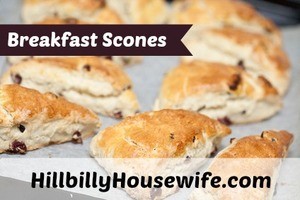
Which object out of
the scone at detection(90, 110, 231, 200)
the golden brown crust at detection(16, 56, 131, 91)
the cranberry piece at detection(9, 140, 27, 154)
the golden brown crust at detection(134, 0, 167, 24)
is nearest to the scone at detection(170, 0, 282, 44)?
the golden brown crust at detection(134, 0, 167, 24)

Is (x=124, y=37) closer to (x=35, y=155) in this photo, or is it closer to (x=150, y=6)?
(x=35, y=155)

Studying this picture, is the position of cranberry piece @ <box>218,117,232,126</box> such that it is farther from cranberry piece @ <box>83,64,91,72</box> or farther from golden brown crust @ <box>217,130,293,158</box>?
cranberry piece @ <box>83,64,91,72</box>

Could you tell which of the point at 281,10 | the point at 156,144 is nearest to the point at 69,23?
the point at 156,144

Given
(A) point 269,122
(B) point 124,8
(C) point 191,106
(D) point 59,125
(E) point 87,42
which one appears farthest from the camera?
(B) point 124,8

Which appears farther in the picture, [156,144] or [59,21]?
[59,21]

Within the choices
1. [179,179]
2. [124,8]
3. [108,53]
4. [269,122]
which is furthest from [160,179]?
[124,8]

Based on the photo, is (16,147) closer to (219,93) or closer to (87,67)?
(87,67)

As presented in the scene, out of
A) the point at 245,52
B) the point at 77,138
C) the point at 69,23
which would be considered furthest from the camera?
the point at 245,52
